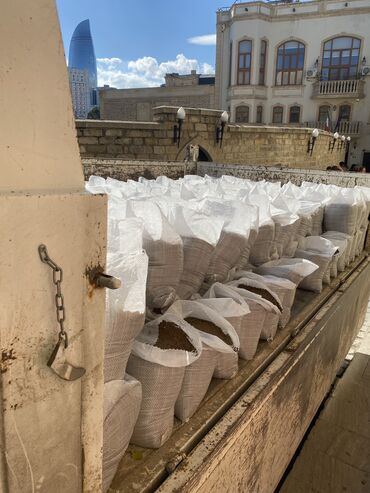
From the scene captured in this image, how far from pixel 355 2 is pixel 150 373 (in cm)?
2440

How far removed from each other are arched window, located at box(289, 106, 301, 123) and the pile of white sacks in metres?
21.3

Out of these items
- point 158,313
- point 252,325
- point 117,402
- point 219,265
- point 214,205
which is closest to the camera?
point 117,402

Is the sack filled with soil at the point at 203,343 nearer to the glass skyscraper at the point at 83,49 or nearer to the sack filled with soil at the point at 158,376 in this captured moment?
the sack filled with soil at the point at 158,376

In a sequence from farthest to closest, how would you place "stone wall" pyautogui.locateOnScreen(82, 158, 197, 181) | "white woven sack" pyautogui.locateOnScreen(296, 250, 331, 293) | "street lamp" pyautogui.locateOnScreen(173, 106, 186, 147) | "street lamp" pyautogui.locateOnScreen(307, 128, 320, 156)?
"street lamp" pyautogui.locateOnScreen(307, 128, 320, 156) < "street lamp" pyautogui.locateOnScreen(173, 106, 186, 147) < "stone wall" pyautogui.locateOnScreen(82, 158, 197, 181) < "white woven sack" pyautogui.locateOnScreen(296, 250, 331, 293)

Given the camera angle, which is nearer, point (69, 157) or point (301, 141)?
point (69, 157)

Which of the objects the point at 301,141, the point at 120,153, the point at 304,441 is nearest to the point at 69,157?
the point at 304,441

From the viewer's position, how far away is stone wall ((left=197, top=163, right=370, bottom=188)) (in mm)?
3988

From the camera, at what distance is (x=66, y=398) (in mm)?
736

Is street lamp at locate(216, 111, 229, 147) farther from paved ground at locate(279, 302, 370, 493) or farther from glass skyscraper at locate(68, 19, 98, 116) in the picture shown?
glass skyscraper at locate(68, 19, 98, 116)

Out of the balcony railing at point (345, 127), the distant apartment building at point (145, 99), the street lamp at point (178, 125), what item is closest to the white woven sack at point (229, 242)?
the street lamp at point (178, 125)

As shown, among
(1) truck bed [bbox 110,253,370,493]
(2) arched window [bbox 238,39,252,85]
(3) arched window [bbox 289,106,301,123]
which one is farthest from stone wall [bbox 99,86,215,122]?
(1) truck bed [bbox 110,253,370,493]

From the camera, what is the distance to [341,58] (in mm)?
20609

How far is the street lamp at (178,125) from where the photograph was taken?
7.96 meters

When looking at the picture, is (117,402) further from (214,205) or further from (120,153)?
(120,153)
